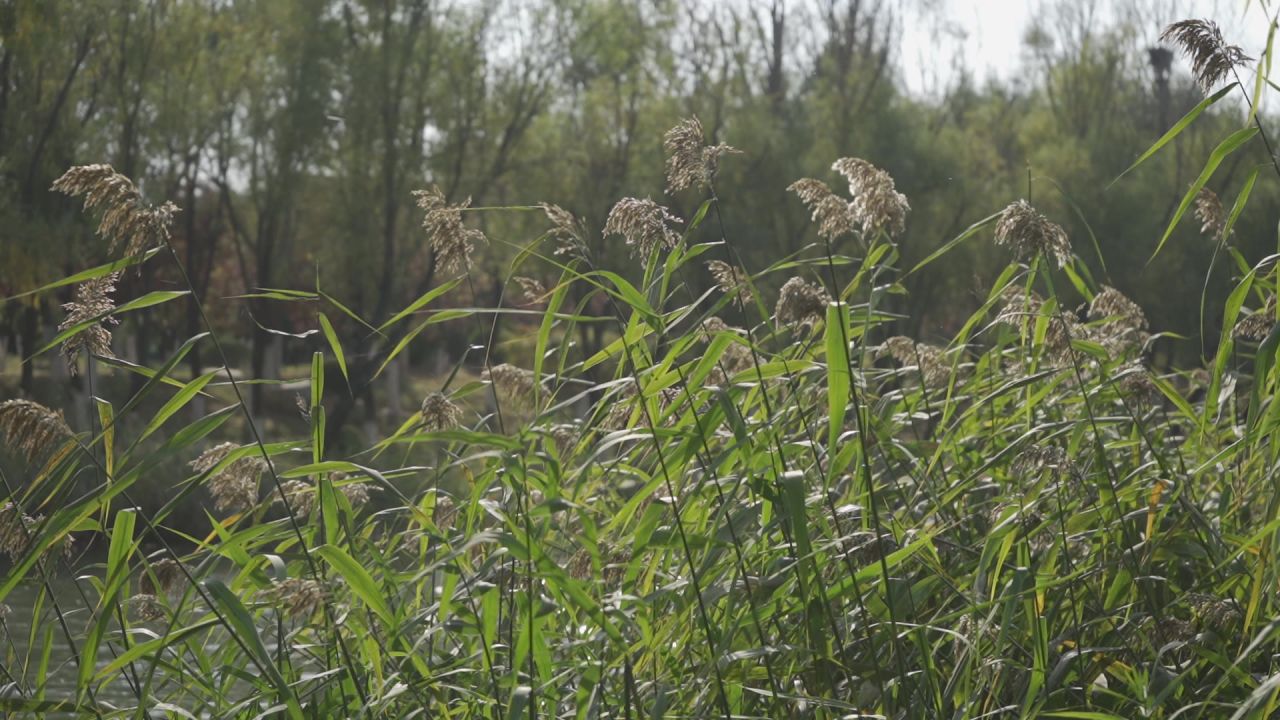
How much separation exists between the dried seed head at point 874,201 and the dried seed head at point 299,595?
1118 millimetres

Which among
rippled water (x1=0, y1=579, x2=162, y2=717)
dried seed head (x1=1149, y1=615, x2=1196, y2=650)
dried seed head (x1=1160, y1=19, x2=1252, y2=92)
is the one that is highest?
dried seed head (x1=1160, y1=19, x2=1252, y2=92)

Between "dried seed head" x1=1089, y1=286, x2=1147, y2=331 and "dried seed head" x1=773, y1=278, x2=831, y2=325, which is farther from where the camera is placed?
"dried seed head" x1=1089, y1=286, x2=1147, y2=331

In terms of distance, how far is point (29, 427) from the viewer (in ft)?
7.23

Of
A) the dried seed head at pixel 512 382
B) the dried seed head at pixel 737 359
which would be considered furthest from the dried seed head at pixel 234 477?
the dried seed head at pixel 737 359

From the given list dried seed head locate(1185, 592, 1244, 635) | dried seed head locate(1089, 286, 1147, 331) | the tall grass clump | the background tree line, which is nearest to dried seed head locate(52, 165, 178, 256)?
the tall grass clump

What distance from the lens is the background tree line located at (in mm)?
21969

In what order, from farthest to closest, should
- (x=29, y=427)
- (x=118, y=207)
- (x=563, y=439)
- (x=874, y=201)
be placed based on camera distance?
(x=563, y=439) < (x=874, y=201) < (x=29, y=427) < (x=118, y=207)

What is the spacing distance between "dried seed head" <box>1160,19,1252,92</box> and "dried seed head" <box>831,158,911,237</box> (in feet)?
1.68

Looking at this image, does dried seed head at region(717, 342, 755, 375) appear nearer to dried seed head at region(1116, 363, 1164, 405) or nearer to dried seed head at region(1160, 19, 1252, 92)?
dried seed head at region(1116, 363, 1164, 405)

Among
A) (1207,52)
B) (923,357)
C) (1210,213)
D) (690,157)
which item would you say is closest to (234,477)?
(690,157)

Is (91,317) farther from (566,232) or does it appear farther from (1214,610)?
(1214,610)

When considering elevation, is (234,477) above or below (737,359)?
below

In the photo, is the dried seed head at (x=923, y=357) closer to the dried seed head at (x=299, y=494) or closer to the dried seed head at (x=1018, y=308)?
the dried seed head at (x=1018, y=308)

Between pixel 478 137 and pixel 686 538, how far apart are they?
86.3 feet
